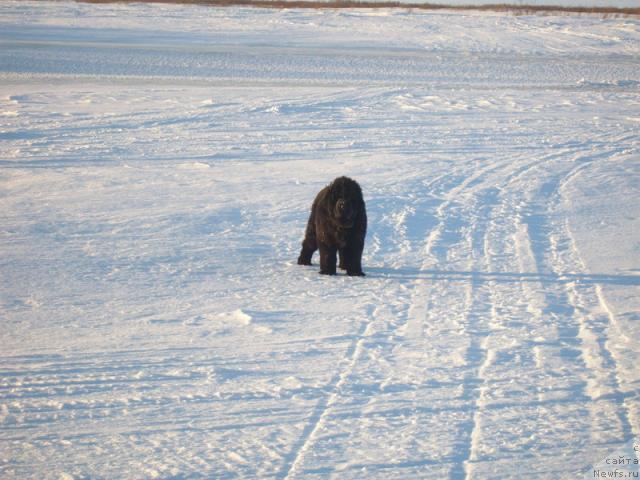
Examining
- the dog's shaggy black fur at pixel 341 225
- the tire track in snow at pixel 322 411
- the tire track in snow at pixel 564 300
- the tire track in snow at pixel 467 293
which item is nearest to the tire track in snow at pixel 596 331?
the tire track in snow at pixel 564 300

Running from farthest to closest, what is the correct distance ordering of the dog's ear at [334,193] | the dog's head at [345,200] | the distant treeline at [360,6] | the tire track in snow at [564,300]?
1. the distant treeline at [360,6]
2. the dog's ear at [334,193]
3. the dog's head at [345,200]
4. the tire track in snow at [564,300]

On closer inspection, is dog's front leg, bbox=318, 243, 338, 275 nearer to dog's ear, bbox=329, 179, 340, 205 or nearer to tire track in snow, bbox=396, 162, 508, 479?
dog's ear, bbox=329, 179, 340, 205

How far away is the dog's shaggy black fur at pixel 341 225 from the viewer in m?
8.14

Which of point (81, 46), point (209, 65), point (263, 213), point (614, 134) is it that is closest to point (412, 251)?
point (263, 213)

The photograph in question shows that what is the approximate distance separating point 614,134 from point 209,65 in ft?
44.7

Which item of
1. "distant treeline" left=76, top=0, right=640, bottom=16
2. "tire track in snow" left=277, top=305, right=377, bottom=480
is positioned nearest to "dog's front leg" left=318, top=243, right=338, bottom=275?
"tire track in snow" left=277, top=305, right=377, bottom=480

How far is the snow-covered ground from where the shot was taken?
4637 millimetres

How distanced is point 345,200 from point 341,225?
0.26m

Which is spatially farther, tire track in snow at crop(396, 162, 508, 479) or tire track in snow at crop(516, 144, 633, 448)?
tire track in snow at crop(516, 144, 633, 448)

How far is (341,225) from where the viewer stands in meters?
8.20

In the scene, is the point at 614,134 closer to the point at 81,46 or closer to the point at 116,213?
the point at 116,213

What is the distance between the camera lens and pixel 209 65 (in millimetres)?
26891

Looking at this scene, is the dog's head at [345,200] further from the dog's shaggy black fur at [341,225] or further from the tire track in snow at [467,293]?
the tire track in snow at [467,293]

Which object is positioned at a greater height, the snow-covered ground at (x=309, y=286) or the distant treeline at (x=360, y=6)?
the distant treeline at (x=360, y=6)
